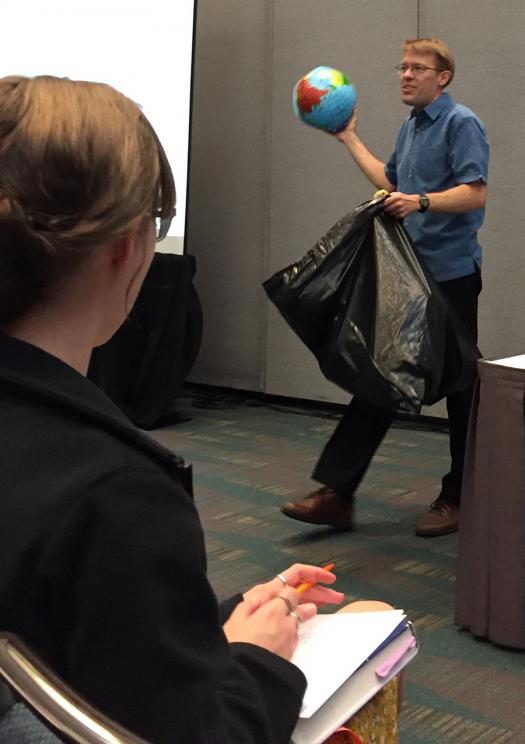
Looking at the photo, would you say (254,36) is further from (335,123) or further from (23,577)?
(23,577)

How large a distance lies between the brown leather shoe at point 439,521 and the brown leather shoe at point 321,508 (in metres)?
0.23

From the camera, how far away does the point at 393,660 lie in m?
0.89

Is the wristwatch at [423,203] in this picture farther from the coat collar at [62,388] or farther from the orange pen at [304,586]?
the coat collar at [62,388]

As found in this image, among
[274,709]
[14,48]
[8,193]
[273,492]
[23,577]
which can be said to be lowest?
[273,492]

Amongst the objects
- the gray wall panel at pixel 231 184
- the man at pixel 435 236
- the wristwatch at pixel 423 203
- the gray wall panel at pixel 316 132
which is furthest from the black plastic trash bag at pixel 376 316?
the gray wall panel at pixel 231 184

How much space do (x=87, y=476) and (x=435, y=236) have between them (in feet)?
8.17

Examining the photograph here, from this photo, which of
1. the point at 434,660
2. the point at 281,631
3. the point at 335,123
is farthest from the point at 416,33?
the point at 281,631

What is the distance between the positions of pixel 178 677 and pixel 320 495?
7.59ft

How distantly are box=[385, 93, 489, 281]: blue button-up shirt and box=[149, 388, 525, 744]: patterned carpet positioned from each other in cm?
85

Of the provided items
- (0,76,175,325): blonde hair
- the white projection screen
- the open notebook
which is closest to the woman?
(0,76,175,325): blonde hair

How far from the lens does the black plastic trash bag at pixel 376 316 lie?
255cm

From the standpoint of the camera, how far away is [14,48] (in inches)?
189

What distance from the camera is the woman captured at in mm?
601

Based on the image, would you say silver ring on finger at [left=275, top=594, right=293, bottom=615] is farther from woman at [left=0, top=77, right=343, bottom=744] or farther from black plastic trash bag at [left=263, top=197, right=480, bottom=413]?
black plastic trash bag at [left=263, top=197, right=480, bottom=413]
